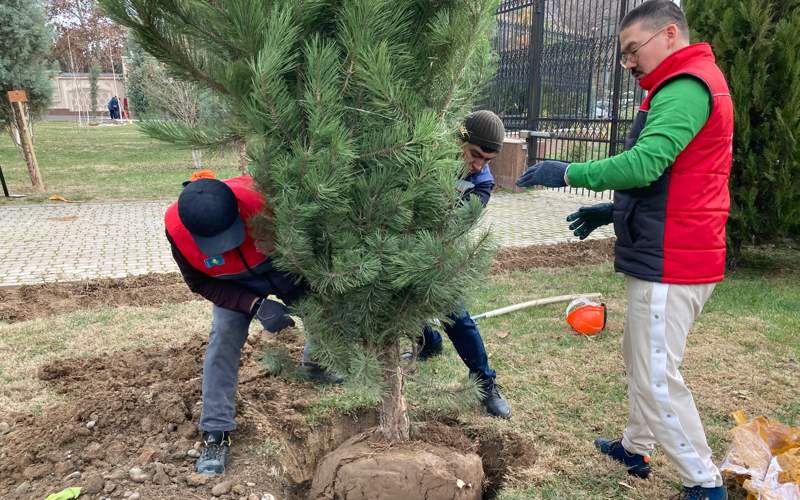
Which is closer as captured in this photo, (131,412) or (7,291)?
(131,412)

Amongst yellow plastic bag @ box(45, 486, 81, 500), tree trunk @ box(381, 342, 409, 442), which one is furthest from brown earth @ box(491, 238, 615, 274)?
yellow plastic bag @ box(45, 486, 81, 500)

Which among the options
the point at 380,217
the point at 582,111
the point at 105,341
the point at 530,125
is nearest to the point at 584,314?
the point at 380,217

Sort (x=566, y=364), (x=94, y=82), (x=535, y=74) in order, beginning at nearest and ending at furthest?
(x=566, y=364) < (x=535, y=74) < (x=94, y=82)

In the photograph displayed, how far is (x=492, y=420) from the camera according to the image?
3328 millimetres

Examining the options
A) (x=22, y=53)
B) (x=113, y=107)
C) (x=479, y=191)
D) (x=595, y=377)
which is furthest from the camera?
(x=113, y=107)

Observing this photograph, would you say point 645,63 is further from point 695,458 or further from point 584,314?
point 584,314

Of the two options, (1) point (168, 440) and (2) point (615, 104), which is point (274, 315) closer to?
(1) point (168, 440)

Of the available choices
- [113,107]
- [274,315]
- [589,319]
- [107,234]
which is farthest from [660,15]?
[113,107]

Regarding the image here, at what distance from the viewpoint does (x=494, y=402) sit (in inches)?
134

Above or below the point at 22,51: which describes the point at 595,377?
below

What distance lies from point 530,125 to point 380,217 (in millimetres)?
10217

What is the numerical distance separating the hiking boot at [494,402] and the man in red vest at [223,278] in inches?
41.5

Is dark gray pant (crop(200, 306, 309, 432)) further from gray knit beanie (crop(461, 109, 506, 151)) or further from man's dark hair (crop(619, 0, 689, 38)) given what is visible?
man's dark hair (crop(619, 0, 689, 38))

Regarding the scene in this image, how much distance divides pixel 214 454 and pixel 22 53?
1169 centimetres
